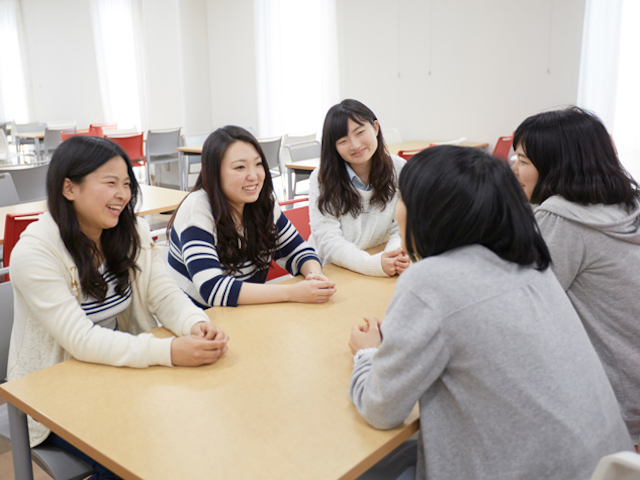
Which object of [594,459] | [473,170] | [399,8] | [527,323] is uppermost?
[399,8]

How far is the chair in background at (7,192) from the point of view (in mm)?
3143

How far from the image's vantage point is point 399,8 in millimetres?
5637

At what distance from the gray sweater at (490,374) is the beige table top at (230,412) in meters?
0.11

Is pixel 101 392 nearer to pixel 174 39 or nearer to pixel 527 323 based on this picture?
pixel 527 323

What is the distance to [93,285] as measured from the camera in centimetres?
142

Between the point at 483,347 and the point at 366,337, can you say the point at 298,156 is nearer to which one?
the point at 366,337

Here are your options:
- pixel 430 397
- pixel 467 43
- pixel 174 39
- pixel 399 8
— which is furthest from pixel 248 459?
pixel 174 39

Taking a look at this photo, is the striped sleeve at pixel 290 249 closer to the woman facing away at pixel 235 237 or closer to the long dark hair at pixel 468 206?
the woman facing away at pixel 235 237

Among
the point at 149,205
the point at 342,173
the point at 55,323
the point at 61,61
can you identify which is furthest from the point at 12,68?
the point at 55,323

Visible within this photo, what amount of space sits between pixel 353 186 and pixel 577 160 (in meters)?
0.95

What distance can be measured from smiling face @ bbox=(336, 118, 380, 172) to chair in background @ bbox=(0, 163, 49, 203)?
2.02 metres

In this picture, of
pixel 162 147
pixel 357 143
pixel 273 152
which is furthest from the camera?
pixel 162 147

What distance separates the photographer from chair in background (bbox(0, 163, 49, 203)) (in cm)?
328

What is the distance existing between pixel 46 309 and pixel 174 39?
7.11 meters
